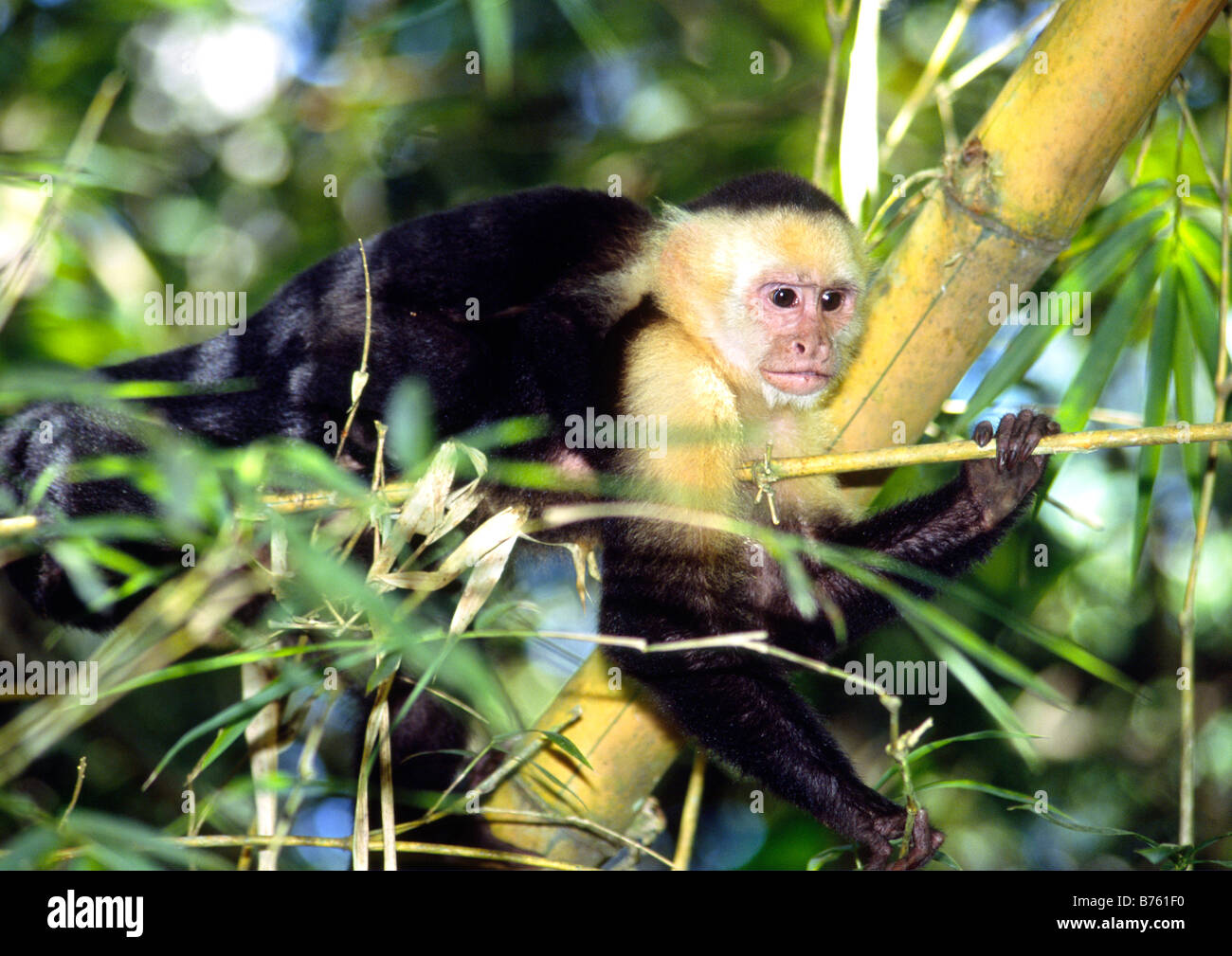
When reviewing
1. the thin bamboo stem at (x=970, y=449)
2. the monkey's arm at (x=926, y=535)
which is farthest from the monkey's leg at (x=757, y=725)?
the thin bamboo stem at (x=970, y=449)

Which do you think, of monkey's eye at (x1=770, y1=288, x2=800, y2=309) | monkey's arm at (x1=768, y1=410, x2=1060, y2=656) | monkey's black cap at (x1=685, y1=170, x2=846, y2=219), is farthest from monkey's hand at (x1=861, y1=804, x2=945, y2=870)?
monkey's black cap at (x1=685, y1=170, x2=846, y2=219)

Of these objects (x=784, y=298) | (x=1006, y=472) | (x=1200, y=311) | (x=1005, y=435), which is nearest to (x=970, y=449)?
(x=1005, y=435)

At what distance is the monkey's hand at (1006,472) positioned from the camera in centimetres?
276

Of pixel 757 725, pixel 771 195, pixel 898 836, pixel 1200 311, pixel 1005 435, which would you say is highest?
pixel 771 195

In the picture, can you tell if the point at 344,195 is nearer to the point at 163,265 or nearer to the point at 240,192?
the point at 240,192

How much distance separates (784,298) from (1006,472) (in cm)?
84

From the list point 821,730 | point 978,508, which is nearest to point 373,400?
point 821,730

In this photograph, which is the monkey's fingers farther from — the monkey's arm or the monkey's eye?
the monkey's eye

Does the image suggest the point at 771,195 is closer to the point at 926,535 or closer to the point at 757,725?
the point at 926,535

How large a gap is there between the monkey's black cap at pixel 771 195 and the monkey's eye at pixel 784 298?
0.26 meters

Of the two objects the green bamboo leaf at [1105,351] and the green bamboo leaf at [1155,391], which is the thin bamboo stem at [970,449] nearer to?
the green bamboo leaf at [1105,351]

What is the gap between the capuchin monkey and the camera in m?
2.97

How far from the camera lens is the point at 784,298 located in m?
3.32

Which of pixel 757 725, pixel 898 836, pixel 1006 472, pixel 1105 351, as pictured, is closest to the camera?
pixel 898 836
